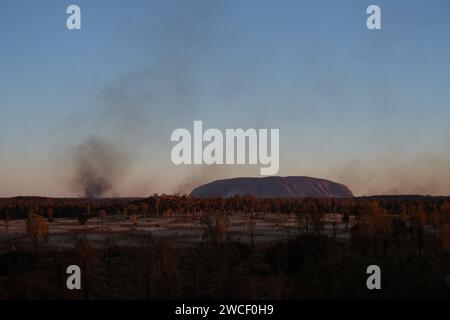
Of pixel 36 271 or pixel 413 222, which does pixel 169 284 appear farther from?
pixel 413 222

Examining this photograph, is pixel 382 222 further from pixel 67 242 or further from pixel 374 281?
pixel 67 242

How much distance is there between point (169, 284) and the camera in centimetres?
3020

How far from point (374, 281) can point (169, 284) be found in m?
12.5

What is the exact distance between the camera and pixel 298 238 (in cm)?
5241

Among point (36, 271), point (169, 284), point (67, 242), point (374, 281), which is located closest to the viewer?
point (374, 281)

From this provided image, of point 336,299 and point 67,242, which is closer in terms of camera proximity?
point 336,299
